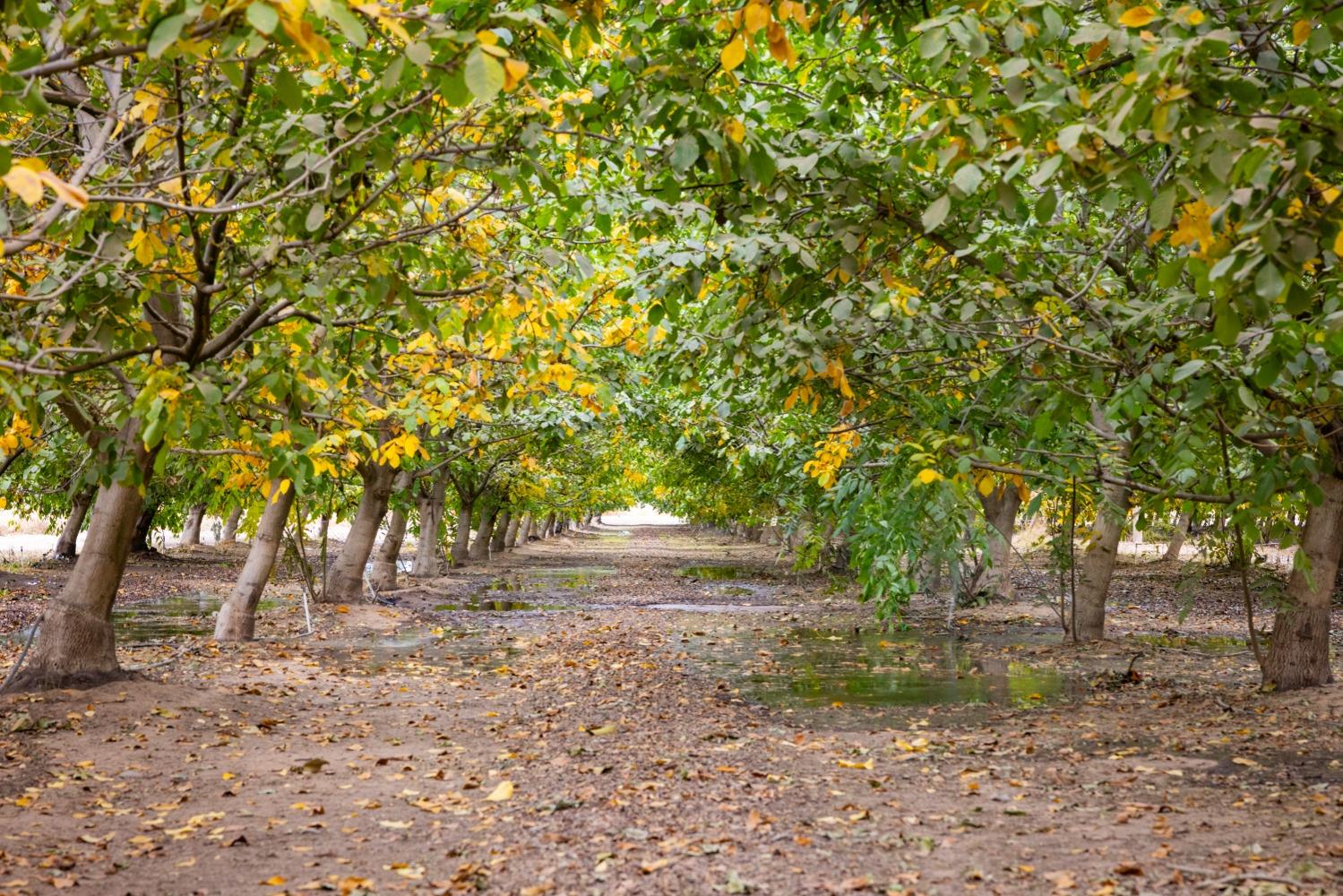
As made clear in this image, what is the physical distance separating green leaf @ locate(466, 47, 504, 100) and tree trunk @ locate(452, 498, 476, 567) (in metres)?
29.2

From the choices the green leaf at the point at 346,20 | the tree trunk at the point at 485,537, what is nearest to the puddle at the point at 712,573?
the tree trunk at the point at 485,537

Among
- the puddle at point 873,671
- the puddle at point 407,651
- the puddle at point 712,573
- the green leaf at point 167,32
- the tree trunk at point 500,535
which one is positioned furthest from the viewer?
the tree trunk at point 500,535

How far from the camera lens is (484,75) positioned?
10.7 feet

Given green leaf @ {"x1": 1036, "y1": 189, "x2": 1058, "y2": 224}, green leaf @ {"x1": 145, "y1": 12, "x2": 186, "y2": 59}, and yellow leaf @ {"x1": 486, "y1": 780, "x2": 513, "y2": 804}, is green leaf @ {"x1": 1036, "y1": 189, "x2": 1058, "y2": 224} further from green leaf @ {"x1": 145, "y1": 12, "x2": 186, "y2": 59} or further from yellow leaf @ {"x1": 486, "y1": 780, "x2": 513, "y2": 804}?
yellow leaf @ {"x1": 486, "y1": 780, "x2": 513, "y2": 804}

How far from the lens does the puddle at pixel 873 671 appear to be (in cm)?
1042

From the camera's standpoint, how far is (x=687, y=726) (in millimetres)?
8414

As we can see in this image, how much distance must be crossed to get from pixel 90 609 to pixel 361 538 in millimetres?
10473

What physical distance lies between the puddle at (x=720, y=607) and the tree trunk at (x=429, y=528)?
302 inches

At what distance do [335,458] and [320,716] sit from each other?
4226 mm

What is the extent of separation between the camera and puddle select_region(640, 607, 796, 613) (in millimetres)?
21641

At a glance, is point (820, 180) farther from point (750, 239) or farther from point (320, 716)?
point (320, 716)

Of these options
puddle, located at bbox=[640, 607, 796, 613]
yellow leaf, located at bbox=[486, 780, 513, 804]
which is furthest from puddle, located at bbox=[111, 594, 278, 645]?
yellow leaf, located at bbox=[486, 780, 513, 804]

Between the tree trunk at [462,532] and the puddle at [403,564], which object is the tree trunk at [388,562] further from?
the tree trunk at [462,532]

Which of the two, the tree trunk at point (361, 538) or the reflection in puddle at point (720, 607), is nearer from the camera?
the tree trunk at point (361, 538)
